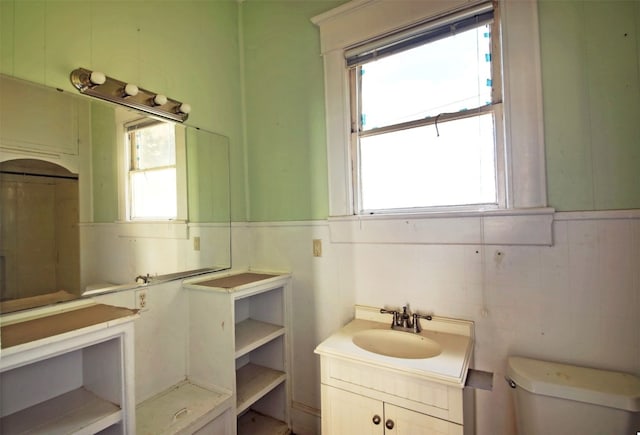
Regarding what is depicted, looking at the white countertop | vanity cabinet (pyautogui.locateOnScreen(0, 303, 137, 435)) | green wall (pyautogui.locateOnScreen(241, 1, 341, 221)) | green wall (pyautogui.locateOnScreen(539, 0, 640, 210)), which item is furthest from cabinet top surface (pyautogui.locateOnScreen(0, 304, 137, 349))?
green wall (pyautogui.locateOnScreen(539, 0, 640, 210))

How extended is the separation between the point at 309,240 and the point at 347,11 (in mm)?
1299

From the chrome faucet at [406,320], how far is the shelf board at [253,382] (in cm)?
79

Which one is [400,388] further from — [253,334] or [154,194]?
[154,194]

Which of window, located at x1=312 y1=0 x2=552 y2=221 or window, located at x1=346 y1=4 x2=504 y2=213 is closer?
window, located at x1=312 y1=0 x2=552 y2=221

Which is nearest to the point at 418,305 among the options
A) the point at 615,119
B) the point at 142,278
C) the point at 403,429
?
the point at 403,429

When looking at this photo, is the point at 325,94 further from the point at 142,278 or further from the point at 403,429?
the point at 403,429

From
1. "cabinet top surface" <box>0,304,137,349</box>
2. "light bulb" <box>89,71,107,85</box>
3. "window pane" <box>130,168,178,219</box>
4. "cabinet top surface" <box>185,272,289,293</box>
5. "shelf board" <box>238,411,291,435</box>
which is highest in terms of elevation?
"light bulb" <box>89,71,107,85</box>

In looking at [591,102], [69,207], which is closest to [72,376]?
[69,207]

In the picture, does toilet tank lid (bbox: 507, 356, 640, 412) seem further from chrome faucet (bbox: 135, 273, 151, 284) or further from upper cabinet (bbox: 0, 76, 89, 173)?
upper cabinet (bbox: 0, 76, 89, 173)

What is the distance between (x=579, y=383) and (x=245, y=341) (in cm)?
143

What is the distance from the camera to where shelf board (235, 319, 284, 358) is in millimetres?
1503

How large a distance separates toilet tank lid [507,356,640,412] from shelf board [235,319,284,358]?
3.82 ft

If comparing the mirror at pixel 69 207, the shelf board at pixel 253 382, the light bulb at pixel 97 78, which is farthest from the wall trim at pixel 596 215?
the light bulb at pixel 97 78

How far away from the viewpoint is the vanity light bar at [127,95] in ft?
3.76
